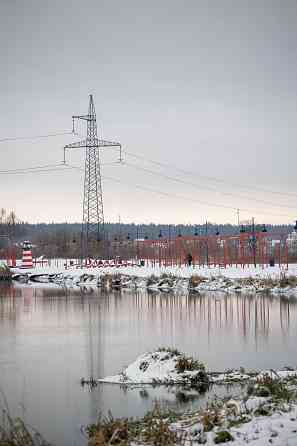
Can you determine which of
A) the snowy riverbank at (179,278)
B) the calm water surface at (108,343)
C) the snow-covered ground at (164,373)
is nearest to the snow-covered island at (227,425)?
the calm water surface at (108,343)

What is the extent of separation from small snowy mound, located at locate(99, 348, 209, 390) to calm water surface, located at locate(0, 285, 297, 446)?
509 millimetres

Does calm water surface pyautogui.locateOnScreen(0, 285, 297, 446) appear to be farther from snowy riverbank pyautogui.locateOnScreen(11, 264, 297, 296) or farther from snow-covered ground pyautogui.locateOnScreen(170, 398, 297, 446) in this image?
snowy riverbank pyautogui.locateOnScreen(11, 264, 297, 296)

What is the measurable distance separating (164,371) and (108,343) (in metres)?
5.85

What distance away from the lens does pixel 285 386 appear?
10.3 metres

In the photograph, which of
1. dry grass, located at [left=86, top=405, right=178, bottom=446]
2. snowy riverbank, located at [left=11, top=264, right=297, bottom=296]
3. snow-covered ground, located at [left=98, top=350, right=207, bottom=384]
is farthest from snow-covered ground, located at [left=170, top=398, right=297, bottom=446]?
snowy riverbank, located at [left=11, top=264, right=297, bottom=296]

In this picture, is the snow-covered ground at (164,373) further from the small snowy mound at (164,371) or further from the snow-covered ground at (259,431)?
the snow-covered ground at (259,431)

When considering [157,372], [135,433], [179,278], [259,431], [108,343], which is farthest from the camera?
[179,278]

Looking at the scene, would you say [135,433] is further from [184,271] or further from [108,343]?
[184,271]

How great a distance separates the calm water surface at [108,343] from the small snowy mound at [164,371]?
509mm

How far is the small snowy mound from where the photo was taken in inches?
500

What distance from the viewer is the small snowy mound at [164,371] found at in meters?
12.7

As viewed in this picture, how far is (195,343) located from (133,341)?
197cm

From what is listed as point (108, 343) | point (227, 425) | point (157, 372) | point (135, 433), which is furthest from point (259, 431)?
point (108, 343)

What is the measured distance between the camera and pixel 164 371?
13.2 meters
